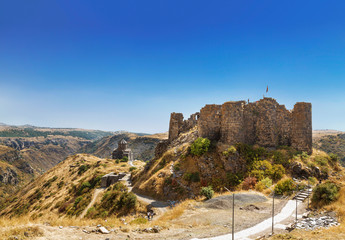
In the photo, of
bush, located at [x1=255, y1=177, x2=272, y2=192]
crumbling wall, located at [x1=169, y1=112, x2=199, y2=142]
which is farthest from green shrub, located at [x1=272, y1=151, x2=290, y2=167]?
crumbling wall, located at [x1=169, y1=112, x2=199, y2=142]

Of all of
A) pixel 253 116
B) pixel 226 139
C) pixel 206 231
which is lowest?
pixel 206 231

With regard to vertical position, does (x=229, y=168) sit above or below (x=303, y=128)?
below

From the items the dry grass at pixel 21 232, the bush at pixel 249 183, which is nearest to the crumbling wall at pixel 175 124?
the bush at pixel 249 183

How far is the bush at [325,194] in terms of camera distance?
16661mm

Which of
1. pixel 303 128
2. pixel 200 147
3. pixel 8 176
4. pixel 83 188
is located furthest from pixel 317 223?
pixel 8 176

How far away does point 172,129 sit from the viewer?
39.0 metres

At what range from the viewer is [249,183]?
24.3m

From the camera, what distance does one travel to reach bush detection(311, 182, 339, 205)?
54.7ft

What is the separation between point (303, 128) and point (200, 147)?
44.1ft

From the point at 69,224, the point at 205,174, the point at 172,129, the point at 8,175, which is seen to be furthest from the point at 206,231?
the point at 8,175

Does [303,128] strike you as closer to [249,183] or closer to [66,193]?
[249,183]

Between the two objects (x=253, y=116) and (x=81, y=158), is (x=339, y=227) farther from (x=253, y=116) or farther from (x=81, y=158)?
(x=81, y=158)

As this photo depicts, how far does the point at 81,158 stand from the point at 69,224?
247 ft

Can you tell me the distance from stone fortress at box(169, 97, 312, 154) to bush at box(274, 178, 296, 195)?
652 cm
